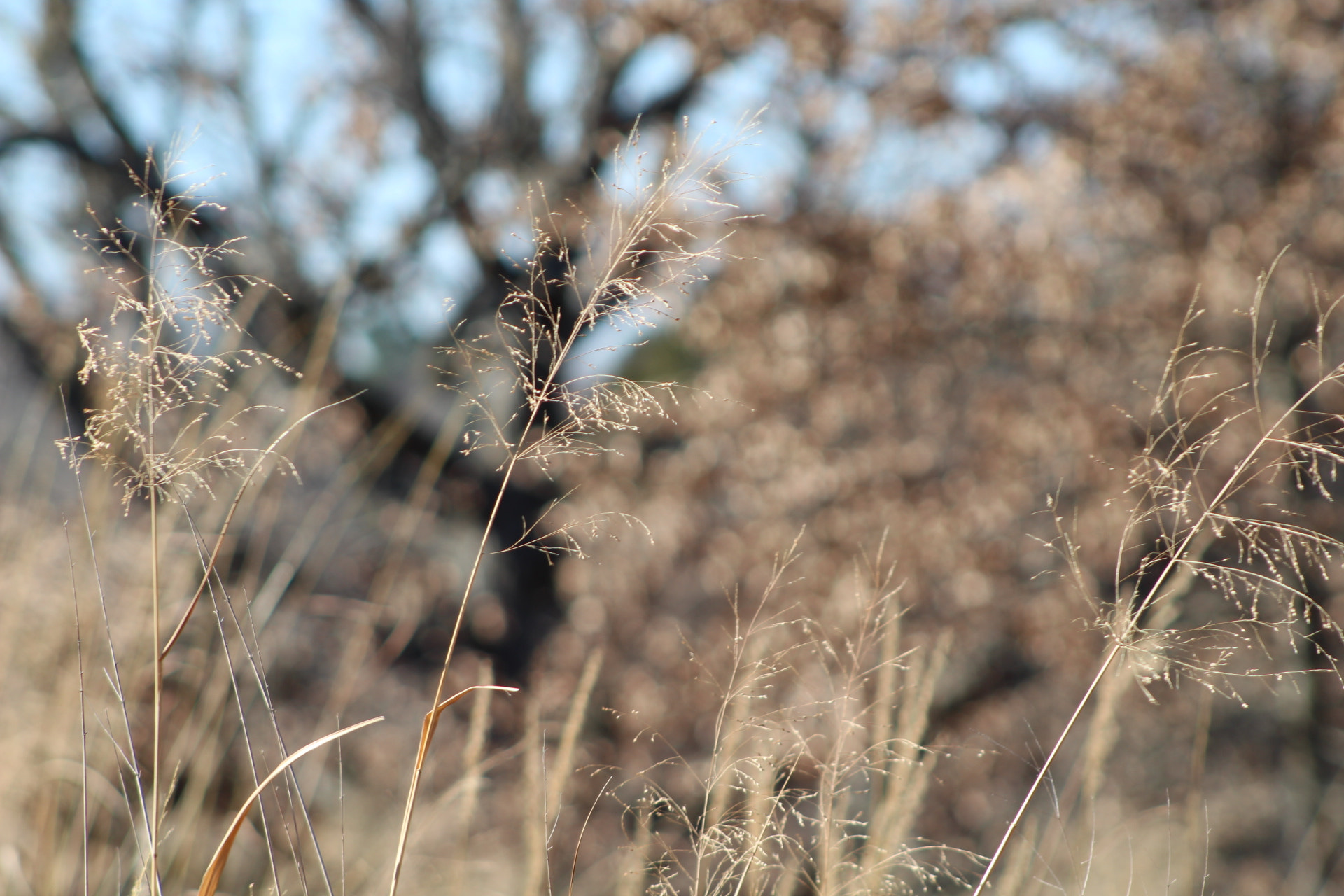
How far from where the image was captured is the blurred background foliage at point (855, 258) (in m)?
4.53

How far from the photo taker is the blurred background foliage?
14.9ft

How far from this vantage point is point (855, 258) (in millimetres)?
4676

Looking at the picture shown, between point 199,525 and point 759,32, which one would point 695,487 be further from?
point 199,525

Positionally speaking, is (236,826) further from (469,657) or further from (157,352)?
(469,657)

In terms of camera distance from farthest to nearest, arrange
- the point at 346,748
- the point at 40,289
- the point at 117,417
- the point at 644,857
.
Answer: the point at 346,748, the point at 40,289, the point at 644,857, the point at 117,417

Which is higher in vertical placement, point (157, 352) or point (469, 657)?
point (157, 352)

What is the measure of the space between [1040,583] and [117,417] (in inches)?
186

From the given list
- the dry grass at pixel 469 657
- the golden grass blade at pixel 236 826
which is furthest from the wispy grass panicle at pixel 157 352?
the golden grass blade at pixel 236 826

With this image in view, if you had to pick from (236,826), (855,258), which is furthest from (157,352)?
(855,258)

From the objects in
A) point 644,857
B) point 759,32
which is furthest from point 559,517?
point 644,857

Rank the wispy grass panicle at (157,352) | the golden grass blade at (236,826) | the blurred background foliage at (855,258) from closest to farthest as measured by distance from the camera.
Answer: the golden grass blade at (236,826) → the wispy grass panicle at (157,352) → the blurred background foliage at (855,258)

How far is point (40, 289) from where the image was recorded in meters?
4.17

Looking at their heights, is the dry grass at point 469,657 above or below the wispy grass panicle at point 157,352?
below

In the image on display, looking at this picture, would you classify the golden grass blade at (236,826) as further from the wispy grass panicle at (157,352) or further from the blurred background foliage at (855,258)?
the blurred background foliage at (855,258)
